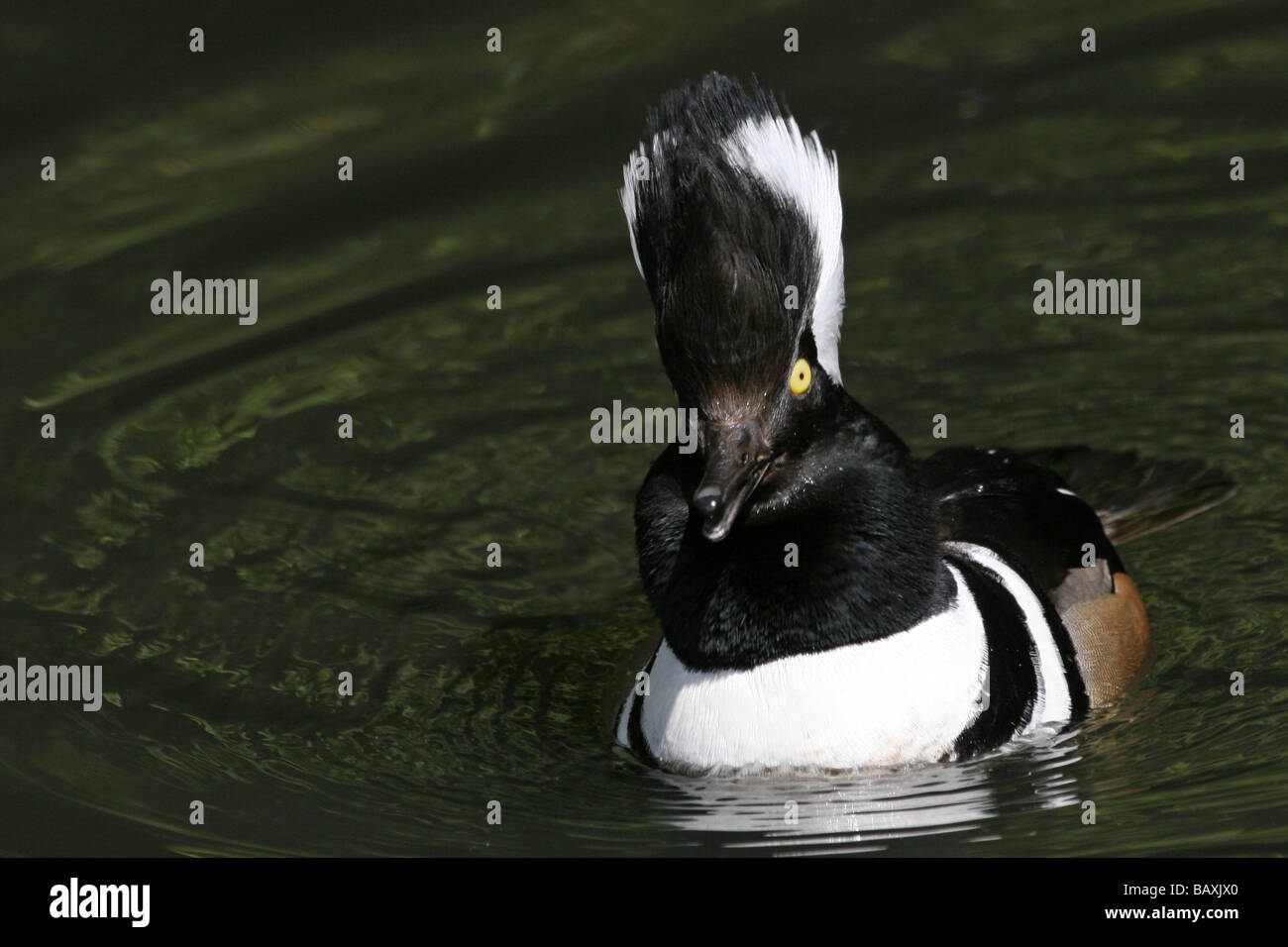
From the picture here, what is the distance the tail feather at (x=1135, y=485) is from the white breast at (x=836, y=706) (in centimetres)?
198

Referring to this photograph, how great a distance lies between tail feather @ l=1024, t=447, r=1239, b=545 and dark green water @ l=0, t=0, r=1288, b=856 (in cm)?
10

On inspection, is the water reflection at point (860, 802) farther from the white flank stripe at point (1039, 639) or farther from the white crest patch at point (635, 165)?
the white crest patch at point (635, 165)

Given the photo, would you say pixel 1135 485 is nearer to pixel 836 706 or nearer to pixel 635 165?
pixel 836 706

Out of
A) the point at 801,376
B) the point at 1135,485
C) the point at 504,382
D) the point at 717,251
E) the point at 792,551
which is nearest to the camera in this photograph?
the point at 717,251

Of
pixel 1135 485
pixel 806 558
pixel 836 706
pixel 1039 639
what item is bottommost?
pixel 836 706

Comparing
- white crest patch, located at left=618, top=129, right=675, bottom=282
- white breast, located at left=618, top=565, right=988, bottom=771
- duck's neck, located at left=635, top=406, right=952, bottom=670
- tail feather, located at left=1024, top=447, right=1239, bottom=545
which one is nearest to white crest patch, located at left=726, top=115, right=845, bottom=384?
white crest patch, located at left=618, top=129, right=675, bottom=282

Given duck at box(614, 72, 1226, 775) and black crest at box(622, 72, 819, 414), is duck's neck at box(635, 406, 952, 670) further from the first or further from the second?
black crest at box(622, 72, 819, 414)

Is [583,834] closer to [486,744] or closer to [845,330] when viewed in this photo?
[486,744]

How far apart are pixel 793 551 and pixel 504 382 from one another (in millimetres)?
3583

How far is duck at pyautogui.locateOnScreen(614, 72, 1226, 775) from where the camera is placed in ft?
19.1

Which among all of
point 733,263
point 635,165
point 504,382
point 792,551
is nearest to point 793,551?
point 792,551

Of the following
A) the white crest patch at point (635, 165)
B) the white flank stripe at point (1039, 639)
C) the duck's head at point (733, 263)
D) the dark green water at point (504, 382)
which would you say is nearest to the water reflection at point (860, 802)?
the dark green water at point (504, 382)

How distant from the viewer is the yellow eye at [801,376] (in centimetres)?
610

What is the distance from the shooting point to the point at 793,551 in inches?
250
